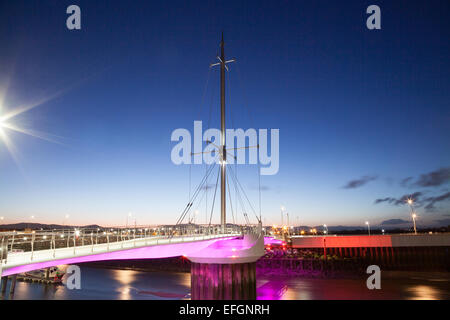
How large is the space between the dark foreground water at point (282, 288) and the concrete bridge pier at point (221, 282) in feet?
42.0

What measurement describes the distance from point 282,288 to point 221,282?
20375 millimetres

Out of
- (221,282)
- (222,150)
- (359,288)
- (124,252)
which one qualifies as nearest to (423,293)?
(359,288)

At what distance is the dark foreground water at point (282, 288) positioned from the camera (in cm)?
3616

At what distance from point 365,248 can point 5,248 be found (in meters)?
58.1

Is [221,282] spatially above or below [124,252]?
below

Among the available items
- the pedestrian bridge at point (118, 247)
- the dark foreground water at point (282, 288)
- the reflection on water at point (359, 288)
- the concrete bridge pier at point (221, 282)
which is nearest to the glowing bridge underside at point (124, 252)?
the pedestrian bridge at point (118, 247)

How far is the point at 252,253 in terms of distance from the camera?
2531 centimetres

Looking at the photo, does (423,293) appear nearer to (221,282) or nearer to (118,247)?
(221,282)

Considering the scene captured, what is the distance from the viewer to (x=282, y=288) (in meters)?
40.7

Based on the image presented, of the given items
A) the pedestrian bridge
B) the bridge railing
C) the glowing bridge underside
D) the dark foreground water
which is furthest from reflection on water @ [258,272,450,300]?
the bridge railing

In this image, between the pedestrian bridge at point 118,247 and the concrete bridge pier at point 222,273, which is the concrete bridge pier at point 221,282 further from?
the pedestrian bridge at point 118,247

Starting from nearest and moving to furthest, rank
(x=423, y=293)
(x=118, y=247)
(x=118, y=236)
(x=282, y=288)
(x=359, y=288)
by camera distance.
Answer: (x=118, y=247), (x=118, y=236), (x=423, y=293), (x=359, y=288), (x=282, y=288)

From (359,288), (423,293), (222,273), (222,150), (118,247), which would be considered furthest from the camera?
(359,288)
